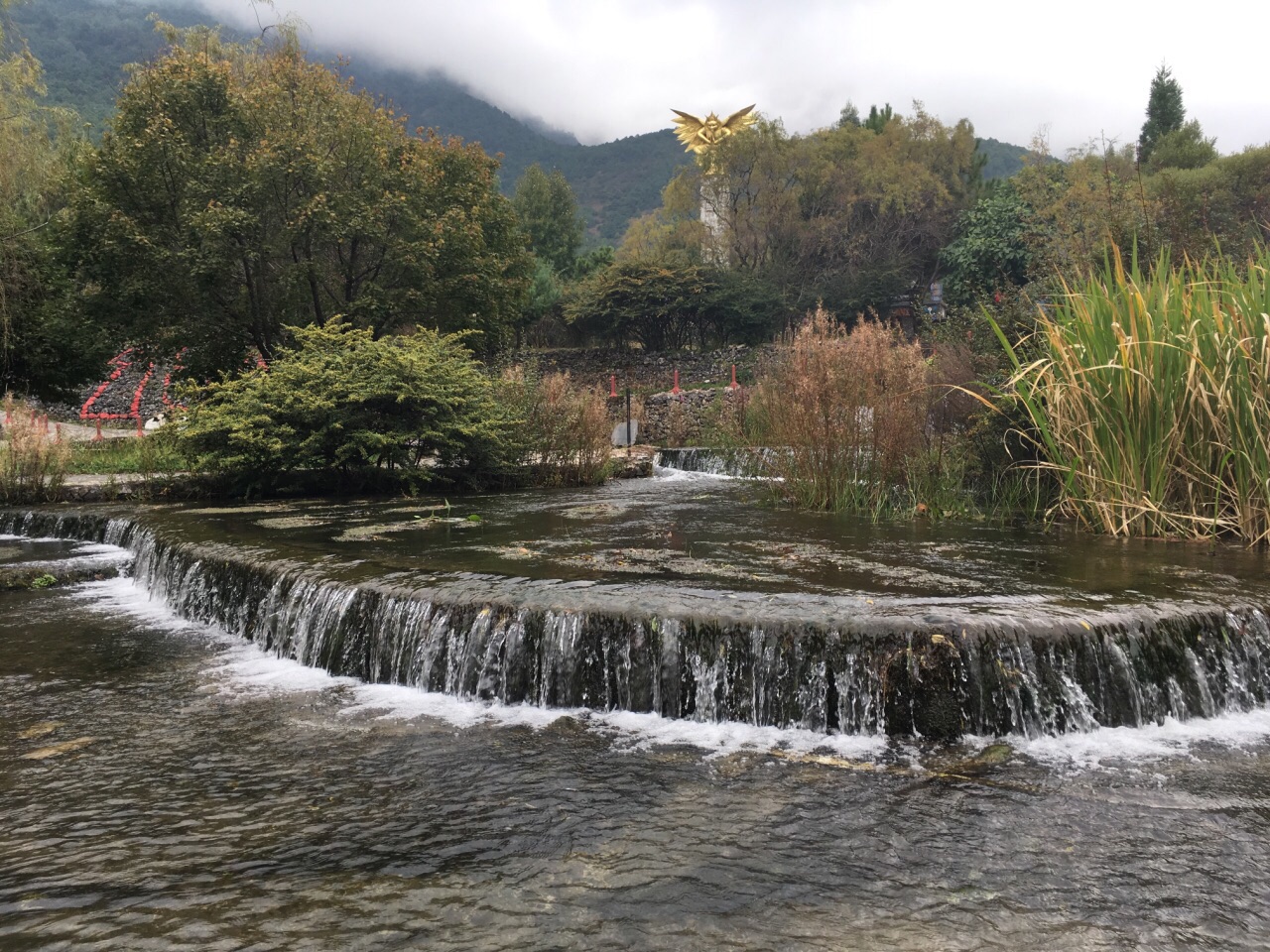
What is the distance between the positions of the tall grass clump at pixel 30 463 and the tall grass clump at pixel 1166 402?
11.2m

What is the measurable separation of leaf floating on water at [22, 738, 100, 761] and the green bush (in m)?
6.46

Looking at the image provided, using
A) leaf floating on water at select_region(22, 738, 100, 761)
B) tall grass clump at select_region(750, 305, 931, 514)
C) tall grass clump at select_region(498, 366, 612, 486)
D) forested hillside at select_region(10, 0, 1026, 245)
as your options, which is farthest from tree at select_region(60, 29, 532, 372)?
forested hillside at select_region(10, 0, 1026, 245)

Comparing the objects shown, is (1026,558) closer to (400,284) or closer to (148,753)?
(148,753)

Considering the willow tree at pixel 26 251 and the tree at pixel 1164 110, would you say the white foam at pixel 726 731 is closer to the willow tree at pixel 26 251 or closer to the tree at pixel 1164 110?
the willow tree at pixel 26 251

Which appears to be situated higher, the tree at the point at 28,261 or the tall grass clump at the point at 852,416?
the tree at the point at 28,261

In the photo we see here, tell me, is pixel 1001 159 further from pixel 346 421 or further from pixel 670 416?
pixel 346 421

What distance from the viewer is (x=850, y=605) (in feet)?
14.2

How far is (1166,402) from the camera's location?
5.97 m

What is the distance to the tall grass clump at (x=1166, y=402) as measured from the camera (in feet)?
18.9

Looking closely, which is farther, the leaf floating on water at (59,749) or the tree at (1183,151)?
the tree at (1183,151)

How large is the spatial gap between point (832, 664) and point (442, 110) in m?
146

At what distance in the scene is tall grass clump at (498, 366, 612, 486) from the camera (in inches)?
474

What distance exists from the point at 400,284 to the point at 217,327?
3693mm

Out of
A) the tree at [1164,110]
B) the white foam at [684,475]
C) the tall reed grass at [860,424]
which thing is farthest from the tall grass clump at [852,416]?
the tree at [1164,110]
